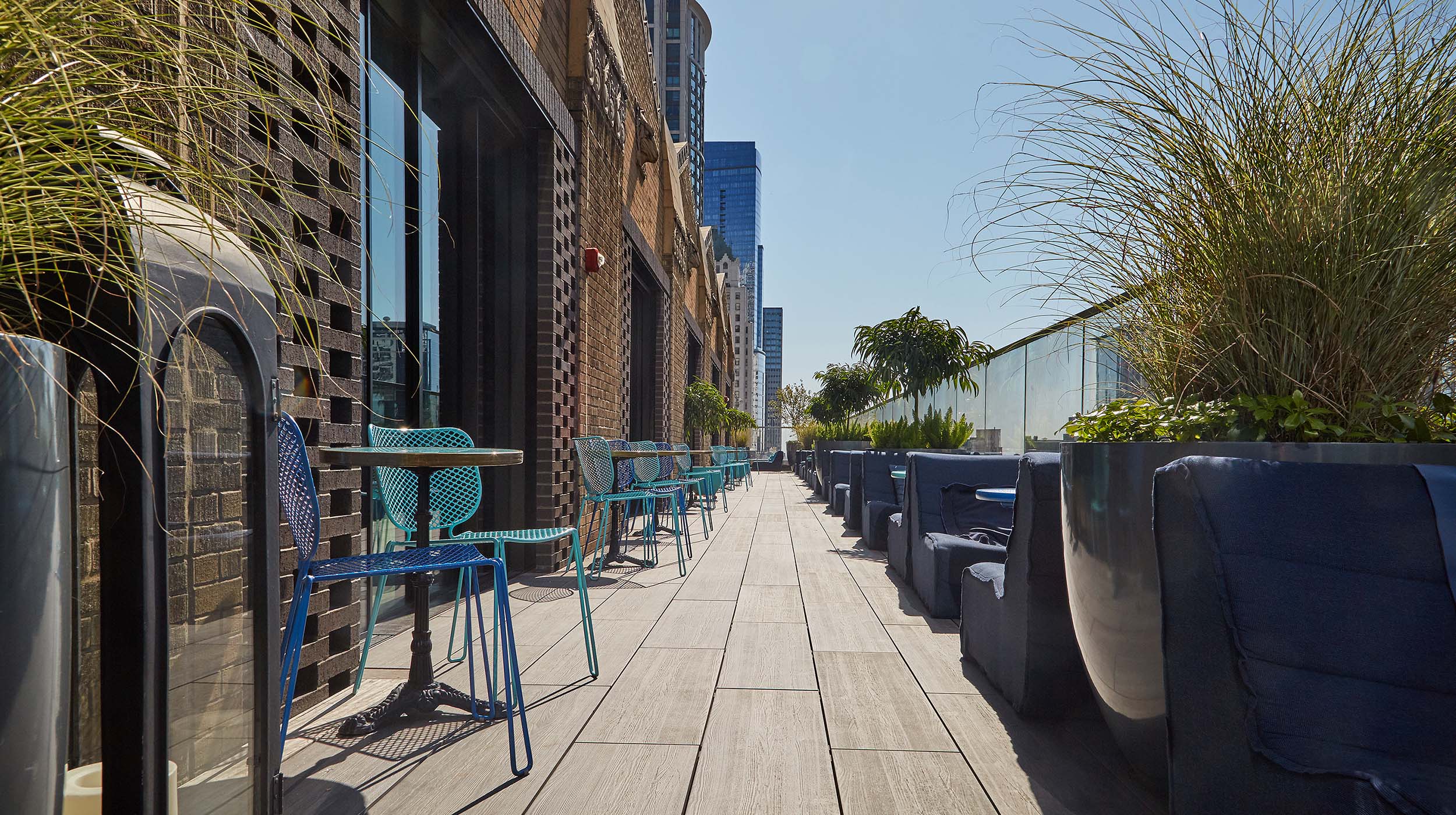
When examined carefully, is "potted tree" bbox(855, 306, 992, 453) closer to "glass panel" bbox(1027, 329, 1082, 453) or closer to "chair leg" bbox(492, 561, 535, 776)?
"glass panel" bbox(1027, 329, 1082, 453)

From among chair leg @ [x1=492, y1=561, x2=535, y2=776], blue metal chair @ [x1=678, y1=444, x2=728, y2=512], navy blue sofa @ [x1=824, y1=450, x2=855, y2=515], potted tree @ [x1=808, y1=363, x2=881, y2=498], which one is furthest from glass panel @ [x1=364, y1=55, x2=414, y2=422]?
potted tree @ [x1=808, y1=363, x2=881, y2=498]

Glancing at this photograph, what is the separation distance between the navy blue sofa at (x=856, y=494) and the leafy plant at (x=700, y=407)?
572cm

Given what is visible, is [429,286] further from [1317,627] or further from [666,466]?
[1317,627]

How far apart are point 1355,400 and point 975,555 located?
6.38 ft

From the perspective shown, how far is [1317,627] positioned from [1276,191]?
759 mm

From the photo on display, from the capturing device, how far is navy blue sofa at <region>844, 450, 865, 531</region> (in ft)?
21.6

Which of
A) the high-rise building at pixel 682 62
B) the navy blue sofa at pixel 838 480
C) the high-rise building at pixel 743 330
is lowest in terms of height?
the navy blue sofa at pixel 838 480

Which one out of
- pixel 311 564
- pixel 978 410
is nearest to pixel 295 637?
pixel 311 564

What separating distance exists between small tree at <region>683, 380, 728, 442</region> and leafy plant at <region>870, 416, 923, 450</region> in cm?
564

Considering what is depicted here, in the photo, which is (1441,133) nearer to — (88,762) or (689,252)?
(88,762)

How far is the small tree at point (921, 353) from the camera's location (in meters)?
8.00

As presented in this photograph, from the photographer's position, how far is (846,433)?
43.3 ft

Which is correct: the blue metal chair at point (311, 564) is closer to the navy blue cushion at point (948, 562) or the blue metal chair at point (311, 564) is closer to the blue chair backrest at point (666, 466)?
the navy blue cushion at point (948, 562)

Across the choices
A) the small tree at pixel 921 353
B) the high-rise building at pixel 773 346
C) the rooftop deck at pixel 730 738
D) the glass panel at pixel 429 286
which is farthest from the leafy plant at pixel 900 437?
the high-rise building at pixel 773 346
